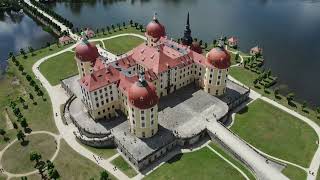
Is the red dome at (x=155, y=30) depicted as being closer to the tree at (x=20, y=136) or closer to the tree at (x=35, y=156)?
the tree at (x=20, y=136)

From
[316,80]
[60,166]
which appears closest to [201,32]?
[316,80]

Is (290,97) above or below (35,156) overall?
above

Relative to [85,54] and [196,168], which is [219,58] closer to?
[196,168]

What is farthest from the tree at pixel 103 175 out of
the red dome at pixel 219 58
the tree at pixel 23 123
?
the red dome at pixel 219 58

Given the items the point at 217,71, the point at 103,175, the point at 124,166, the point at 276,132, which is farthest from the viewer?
the point at 217,71

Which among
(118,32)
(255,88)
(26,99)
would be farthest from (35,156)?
(118,32)

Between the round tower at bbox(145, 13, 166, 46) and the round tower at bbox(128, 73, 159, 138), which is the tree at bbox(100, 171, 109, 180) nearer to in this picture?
the round tower at bbox(128, 73, 159, 138)
